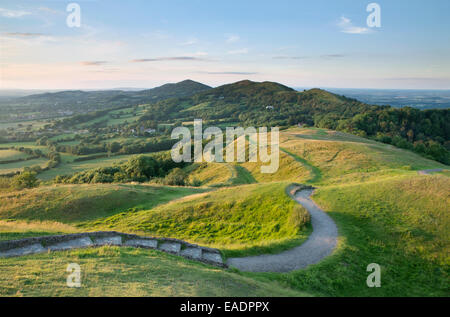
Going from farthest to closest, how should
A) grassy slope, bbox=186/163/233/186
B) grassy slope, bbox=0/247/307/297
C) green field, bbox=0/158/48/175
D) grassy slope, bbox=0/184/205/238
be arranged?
green field, bbox=0/158/48/175
grassy slope, bbox=186/163/233/186
grassy slope, bbox=0/184/205/238
grassy slope, bbox=0/247/307/297

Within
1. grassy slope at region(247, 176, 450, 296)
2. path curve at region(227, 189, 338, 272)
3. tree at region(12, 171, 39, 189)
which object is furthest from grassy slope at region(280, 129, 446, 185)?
tree at region(12, 171, 39, 189)

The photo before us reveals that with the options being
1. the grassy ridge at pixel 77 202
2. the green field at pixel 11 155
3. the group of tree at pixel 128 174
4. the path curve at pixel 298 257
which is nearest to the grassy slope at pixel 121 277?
the path curve at pixel 298 257

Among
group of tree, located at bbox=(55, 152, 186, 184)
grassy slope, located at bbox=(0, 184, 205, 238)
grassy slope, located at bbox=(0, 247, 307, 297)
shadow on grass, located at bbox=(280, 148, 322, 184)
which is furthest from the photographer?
group of tree, located at bbox=(55, 152, 186, 184)

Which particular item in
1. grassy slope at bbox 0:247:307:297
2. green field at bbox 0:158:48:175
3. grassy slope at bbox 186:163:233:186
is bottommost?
green field at bbox 0:158:48:175

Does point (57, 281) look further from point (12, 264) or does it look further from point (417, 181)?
point (417, 181)

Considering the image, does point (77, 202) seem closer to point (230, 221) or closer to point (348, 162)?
point (230, 221)

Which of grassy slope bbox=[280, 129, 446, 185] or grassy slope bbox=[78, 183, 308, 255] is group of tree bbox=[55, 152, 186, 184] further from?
grassy slope bbox=[280, 129, 446, 185]

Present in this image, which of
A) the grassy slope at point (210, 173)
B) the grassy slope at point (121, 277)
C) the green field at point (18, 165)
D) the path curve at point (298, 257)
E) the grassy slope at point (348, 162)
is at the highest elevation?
the grassy slope at point (348, 162)

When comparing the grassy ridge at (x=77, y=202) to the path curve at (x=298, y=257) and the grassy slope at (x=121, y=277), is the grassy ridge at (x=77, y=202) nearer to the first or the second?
the grassy slope at (x=121, y=277)
